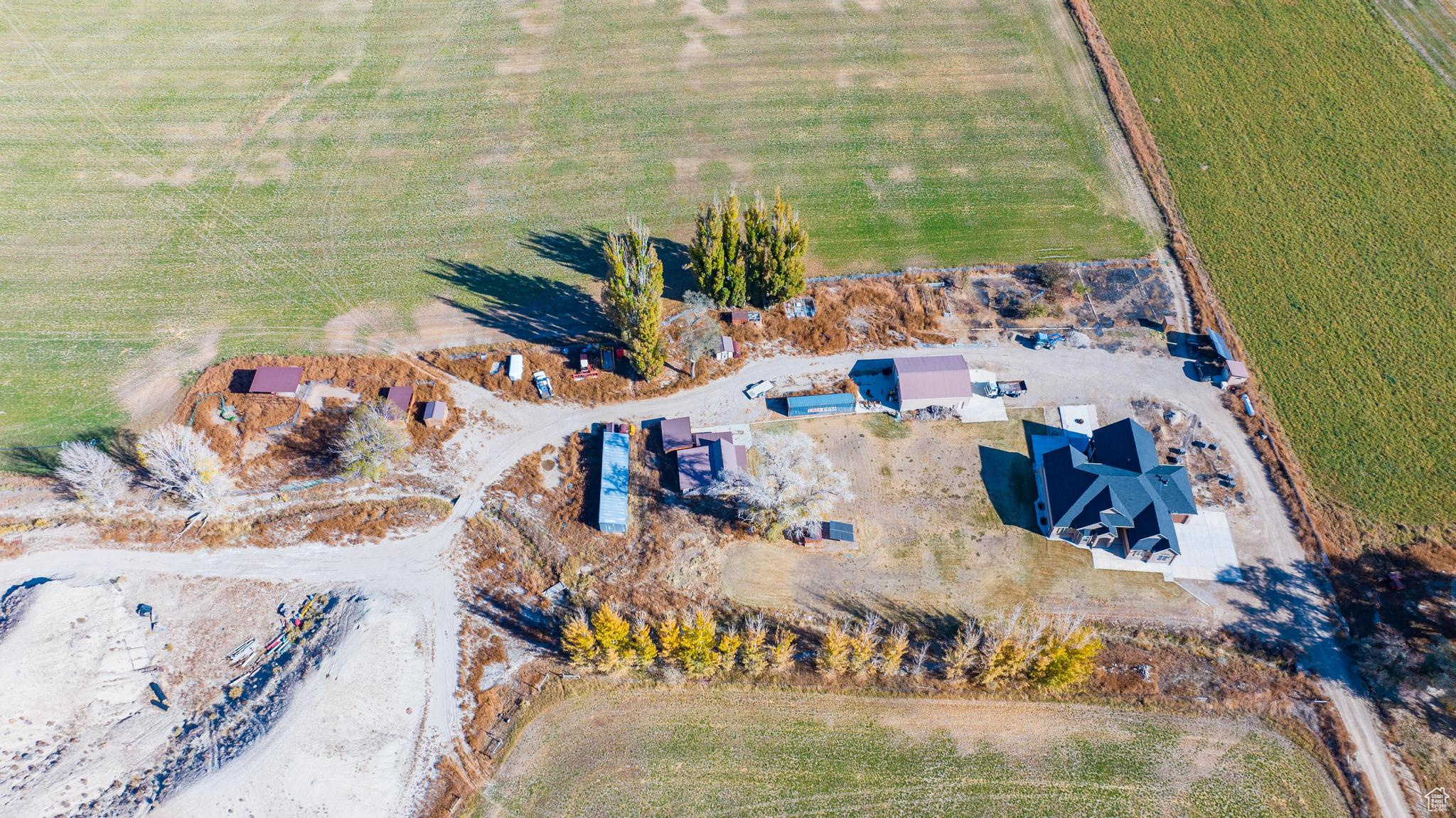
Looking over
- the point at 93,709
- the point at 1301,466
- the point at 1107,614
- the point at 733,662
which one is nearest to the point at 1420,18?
the point at 1301,466

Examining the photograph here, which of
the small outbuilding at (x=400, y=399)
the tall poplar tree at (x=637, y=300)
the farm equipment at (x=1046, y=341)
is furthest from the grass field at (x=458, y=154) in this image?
the farm equipment at (x=1046, y=341)

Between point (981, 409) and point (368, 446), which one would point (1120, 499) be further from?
point (368, 446)

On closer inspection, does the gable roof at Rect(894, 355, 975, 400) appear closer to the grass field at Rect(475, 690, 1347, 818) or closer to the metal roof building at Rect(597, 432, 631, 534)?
the metal roof building at Rect(597, 432, 631, 534)

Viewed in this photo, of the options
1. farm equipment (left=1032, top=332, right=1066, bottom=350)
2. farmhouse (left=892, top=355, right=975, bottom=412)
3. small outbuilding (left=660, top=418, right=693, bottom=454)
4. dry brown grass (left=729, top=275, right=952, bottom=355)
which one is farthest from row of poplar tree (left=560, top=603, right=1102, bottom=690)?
dry brown grass (left=729, top=275, right=952, bottom=355)

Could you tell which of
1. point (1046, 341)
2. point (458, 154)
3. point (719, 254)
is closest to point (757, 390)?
point (719, 254)

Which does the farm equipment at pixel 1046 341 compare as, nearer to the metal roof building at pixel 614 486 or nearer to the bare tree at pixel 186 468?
the metal roof building at pixel 614 486

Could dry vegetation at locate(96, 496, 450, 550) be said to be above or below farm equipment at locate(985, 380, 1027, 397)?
below
